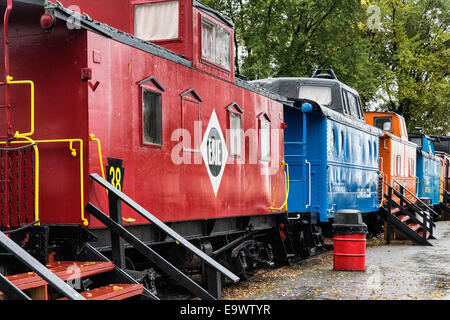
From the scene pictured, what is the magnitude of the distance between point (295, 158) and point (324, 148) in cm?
70

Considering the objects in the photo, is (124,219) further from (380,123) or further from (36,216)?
(380,123)

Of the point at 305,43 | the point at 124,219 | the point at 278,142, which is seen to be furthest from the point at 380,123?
the point at 124,219

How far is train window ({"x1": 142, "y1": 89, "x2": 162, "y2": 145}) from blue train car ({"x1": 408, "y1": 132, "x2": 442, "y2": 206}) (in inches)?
889

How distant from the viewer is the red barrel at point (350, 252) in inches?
464

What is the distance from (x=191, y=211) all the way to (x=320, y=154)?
238 inches

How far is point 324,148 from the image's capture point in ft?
45.0

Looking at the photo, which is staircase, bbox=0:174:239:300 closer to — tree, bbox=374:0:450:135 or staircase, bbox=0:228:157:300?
staircase, bbox=0:228:157:300

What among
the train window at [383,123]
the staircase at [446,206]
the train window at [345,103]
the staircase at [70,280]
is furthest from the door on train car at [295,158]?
the staircase at [446,206]

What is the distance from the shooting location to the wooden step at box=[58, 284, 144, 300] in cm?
553

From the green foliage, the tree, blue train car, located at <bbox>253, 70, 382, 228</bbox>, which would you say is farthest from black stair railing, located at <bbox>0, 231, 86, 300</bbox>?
the tree

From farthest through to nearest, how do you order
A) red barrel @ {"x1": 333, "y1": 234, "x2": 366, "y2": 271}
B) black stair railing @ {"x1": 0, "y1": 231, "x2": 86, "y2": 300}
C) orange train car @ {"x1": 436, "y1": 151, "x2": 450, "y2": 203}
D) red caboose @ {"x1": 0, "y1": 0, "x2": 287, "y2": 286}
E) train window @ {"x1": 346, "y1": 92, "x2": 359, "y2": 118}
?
orange train car @ {"x1": 436, "y1": 151, "x2": 450, "y2": 203} < train window @ {"x1": 346, "y1": 92, "x2": 359, "y2": 118} < red barrel @ {"x1": 333, "y1": 234, "x2": 366, "y2": 271} < red caboose @ {"x1": 0, "y1": 0, "x2": 287, "y2": 286} < black stair railing @ {"x1": 0, "y1": 231, "x2": 86, "y2": 300}

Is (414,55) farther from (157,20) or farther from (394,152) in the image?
(157,20)

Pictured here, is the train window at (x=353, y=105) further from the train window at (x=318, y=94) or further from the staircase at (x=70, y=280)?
the staircase at (x=70, y=280)

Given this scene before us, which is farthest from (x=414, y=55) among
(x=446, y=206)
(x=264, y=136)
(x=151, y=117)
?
(x=151, y=117)
